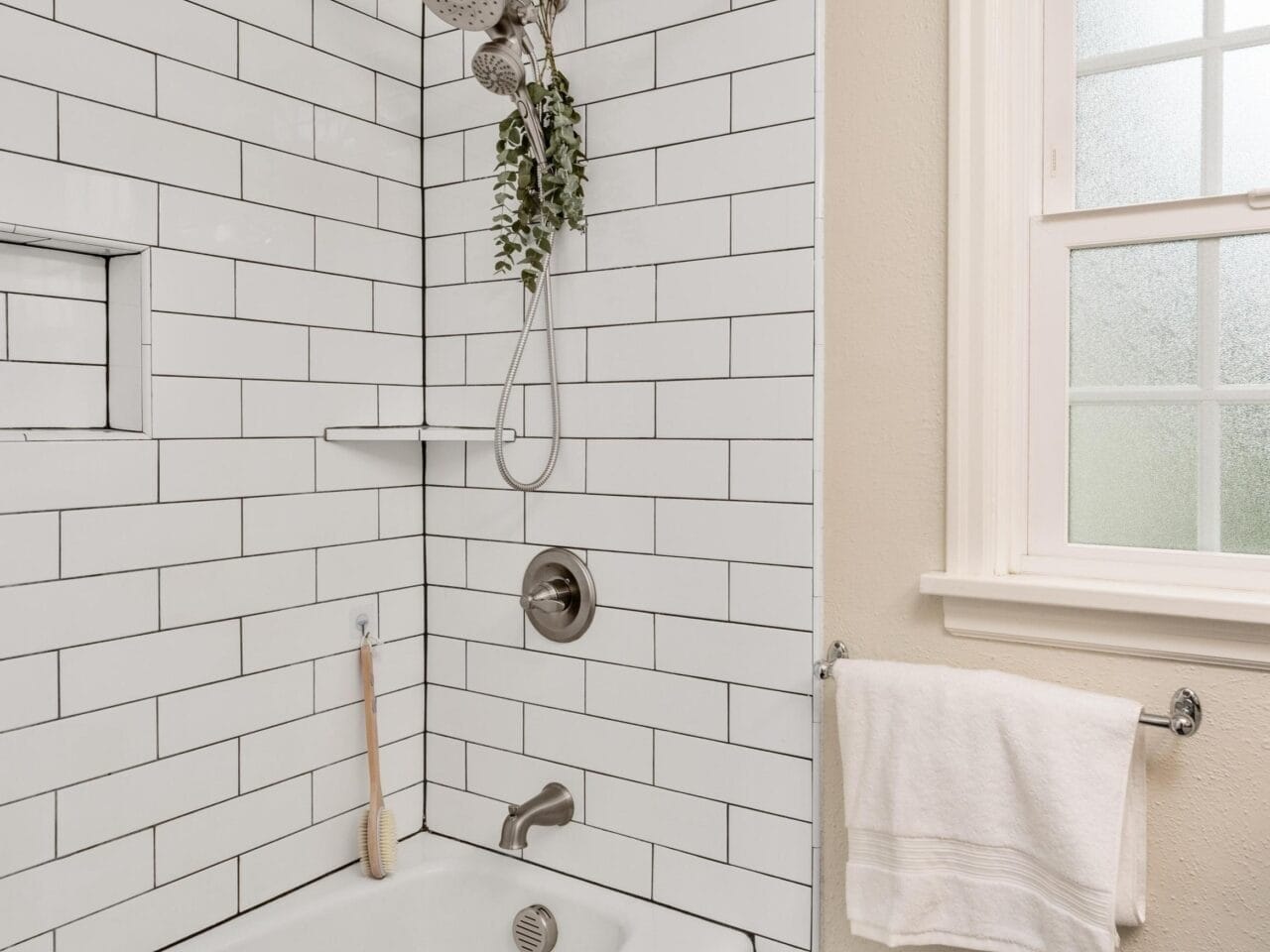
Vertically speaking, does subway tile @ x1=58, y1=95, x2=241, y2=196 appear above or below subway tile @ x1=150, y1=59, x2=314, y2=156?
below

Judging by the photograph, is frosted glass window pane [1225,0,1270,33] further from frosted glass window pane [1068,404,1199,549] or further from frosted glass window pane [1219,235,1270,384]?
frosted glass window pane [1068,404,1199,549]

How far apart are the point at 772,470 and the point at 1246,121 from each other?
2.52 ft

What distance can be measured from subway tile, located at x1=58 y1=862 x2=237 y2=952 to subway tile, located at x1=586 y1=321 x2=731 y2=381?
1022 millimetres

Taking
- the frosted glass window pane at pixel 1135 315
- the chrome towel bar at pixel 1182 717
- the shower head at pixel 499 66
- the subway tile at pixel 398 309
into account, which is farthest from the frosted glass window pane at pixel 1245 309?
the subway tile at pixel 398 309

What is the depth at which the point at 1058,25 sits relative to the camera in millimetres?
1379

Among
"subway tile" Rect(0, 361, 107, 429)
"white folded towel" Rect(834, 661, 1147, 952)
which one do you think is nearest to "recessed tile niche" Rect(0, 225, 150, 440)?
"subway tile" Rect(0, 361, 107, 429)

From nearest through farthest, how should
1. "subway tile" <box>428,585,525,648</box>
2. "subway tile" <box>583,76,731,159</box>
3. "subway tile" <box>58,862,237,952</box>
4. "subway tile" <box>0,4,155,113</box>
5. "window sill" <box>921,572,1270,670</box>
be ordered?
"window sill" <box>921,572,1270,670</box> < "subway tile" <box>0,4,155,113</box> < "subway tile" <box>58,862,237,952</box> < "subway tile" <box>583,76,731,159</box> < "subway tile" <box>428,585,525,648</box>

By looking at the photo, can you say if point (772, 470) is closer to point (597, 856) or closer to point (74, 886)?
point (597, 856)

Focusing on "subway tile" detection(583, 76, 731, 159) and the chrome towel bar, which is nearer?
the chrome towel bar

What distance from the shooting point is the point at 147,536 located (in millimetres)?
1473

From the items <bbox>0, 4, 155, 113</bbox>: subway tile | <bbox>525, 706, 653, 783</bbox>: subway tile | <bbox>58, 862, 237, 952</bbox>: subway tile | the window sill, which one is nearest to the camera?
the window sill

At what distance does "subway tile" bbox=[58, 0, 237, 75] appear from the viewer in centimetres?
138

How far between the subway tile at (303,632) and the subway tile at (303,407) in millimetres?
307

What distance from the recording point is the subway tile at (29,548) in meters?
1.32
